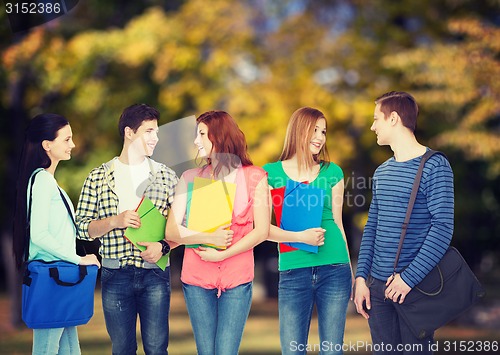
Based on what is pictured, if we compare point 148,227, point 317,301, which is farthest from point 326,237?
point 148,227

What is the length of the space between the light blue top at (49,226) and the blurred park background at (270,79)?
411 inches

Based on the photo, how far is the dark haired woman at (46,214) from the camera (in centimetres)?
562

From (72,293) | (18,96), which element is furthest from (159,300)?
(18,96)

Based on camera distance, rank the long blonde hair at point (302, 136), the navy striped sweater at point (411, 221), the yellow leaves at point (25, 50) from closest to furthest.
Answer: the navy striped sweater at point (411, 221) < the long blonde hair at point (302, 136) < the yellow leaves at point (25, 50)

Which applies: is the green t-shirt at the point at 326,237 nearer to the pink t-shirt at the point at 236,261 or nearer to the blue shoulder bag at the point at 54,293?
the pink t-shirt at the point at 236,261

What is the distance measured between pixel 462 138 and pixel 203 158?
995cm

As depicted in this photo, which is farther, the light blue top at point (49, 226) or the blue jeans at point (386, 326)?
the light blue top at point (49, 226)

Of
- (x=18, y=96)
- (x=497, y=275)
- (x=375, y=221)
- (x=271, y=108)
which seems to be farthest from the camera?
(x=497, y=275)

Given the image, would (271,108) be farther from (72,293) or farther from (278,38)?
(72,293)

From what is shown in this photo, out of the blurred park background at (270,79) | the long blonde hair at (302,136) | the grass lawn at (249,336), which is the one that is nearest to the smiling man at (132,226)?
the long blonde hair at (302,136)

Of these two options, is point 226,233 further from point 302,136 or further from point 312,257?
point 302,136

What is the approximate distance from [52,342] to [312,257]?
6.29ft

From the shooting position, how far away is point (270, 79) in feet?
56.2

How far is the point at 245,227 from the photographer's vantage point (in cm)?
561
